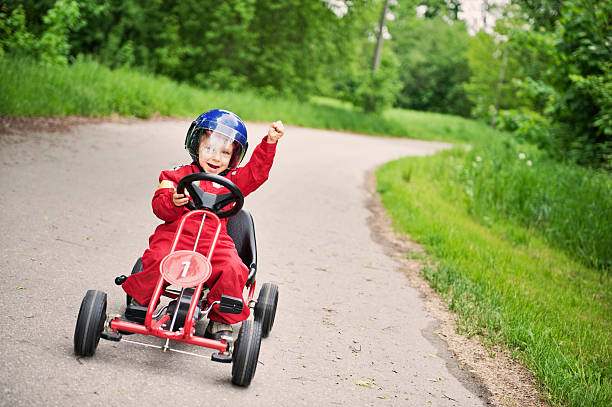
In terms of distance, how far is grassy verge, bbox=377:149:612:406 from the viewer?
4.41 m

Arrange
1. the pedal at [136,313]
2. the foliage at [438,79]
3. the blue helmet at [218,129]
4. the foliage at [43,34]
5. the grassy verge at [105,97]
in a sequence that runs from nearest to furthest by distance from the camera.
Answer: the pedal at [136,313] → the blue helmet at [218,129] → the grassy verge at [105,97] → the foliage at [43,34] → the foliage at [438,79]

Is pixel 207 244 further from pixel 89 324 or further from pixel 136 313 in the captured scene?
pixel 89 324

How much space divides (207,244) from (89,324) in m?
0.88

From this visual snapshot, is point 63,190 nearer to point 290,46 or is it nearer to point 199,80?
point 199,80

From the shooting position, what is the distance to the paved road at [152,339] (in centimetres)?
334

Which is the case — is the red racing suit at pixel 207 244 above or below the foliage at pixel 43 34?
below

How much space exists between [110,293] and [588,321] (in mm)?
4212

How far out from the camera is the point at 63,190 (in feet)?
24.1

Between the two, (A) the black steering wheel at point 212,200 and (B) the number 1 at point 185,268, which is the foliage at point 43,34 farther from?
(B) the number 1 at point 185,268

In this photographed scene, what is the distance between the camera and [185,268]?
3.57 m

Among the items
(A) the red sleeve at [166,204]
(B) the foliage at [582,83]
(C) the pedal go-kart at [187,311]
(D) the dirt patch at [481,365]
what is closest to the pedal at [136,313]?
(C) the pedal go-kart at [187,311]

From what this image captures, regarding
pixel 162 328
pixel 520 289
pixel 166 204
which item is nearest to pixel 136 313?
pixel 162 328

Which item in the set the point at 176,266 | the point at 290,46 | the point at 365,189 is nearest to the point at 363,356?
the point at 176,266

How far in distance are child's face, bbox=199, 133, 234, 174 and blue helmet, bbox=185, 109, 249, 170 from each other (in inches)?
1.2
